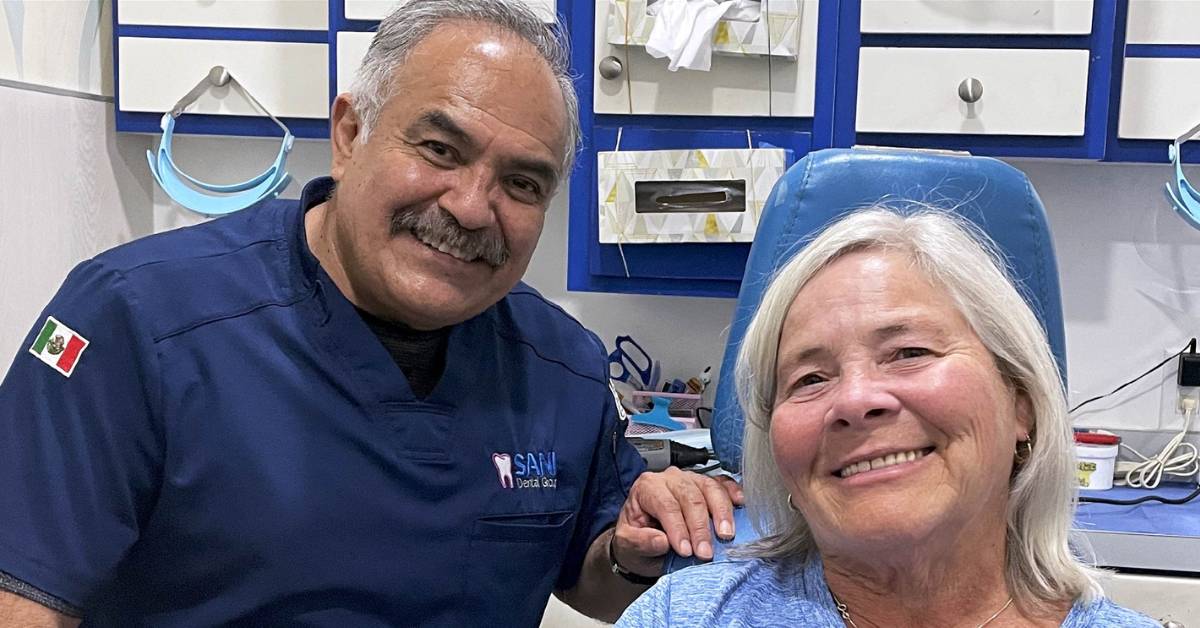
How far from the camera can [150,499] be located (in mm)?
1185

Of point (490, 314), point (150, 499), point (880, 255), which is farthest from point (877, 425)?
point (150, 499)

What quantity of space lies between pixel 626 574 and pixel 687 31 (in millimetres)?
1163

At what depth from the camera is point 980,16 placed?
6.84 feet

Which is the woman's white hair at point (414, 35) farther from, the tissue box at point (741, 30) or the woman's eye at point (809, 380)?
the tissue box at point (741, 30)

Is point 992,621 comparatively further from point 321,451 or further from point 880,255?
point 321,451

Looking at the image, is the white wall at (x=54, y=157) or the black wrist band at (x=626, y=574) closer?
the black wrist band at (x=626, y=574)

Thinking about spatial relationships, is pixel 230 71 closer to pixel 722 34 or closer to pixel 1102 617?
pixel 722 34

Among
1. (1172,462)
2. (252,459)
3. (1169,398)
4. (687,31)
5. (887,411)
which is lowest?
(1172,462)

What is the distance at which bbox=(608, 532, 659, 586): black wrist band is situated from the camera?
1.36 meters

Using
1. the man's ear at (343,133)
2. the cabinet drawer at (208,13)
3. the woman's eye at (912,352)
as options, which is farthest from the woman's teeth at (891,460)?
the cabinet drawer at (208,13)

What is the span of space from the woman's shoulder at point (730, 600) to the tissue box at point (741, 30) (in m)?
1.23

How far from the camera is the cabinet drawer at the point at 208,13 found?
2391 millimetres

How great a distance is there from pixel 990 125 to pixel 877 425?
1.25 m

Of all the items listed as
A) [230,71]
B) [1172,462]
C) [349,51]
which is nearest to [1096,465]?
[1172,462]
